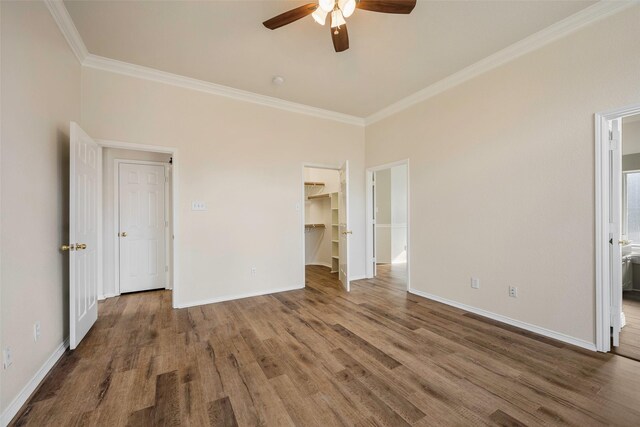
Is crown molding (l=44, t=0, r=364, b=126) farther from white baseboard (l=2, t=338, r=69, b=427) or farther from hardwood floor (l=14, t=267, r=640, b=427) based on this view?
hardwood floor (l=14, t=267, r=640, b=427)

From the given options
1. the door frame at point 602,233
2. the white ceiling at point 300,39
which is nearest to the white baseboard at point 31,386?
the white ceiling at point 300,39

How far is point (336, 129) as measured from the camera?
4680 millimetres

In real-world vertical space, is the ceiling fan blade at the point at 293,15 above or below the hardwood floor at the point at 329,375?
above

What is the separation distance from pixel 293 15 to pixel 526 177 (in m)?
2.68

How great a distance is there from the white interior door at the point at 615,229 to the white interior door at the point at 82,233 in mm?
4649

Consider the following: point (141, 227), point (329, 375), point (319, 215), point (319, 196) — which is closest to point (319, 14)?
point (329, 375)

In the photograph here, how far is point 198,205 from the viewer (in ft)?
11.6

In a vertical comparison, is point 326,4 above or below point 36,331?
above

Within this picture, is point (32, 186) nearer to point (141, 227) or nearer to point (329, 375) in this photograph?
point (141, 227)

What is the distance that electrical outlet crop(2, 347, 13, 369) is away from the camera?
151 cm

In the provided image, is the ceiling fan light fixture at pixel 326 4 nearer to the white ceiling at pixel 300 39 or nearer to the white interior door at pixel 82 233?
the white ceiling at pixel 300 39

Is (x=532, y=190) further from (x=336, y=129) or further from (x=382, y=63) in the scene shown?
(x=336, y=129)

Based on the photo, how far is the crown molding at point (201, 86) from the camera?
300cm

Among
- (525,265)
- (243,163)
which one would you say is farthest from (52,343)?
(525,265)
